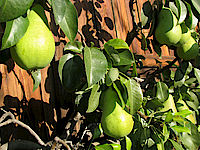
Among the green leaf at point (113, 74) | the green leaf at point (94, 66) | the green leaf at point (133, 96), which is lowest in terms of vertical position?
the green leaf at point (133, 96)

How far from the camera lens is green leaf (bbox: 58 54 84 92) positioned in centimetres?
83

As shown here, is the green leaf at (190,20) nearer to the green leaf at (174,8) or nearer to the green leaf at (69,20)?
the green leaf at (174,8)

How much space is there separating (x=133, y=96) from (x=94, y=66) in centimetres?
22


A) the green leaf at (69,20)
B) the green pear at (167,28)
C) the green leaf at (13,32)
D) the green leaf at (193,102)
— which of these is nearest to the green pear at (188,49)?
the green pear at (167,28)

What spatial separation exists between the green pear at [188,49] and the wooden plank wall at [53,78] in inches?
14.7

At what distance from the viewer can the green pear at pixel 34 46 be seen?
1.90 feet

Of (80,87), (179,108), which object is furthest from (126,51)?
(179,108)

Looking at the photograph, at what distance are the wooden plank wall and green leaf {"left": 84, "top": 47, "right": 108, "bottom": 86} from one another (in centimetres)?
23

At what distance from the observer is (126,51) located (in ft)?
2.99

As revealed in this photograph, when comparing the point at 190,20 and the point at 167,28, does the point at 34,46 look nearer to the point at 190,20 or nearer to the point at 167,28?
the point at 167,28

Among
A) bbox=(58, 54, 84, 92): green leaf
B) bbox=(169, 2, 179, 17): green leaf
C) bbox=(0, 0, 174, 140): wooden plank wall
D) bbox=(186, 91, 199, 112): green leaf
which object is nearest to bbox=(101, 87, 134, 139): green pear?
bbox=(58, 54, 84, 92): green leaf

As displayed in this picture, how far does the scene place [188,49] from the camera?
1.24 m

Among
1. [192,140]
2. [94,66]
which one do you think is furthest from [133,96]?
[192,140]

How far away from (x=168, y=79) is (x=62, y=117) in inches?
30.3
